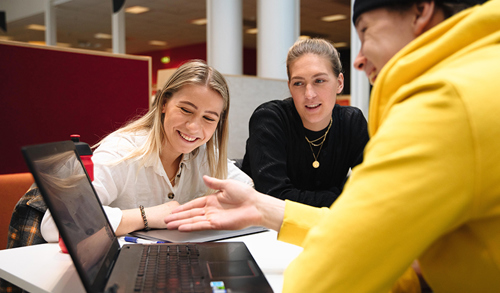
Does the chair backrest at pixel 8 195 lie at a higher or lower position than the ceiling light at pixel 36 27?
lower

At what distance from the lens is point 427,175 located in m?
0.52

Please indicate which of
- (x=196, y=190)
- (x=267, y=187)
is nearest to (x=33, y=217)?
(x=196, y=190)

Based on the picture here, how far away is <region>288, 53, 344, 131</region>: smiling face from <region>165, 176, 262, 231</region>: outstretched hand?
39.8 inches

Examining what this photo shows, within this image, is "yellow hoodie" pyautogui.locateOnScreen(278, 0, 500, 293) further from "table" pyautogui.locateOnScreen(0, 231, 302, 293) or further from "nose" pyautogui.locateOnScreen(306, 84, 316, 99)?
"nose" pyautogui.locateOnScreen(306, 84, 316, 99)

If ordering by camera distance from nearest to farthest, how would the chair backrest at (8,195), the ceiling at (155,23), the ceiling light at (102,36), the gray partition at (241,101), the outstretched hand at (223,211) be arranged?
the outstretched hand at (223,211) < the chair backrest at (8,195) < the gray partition at (241,101) < the ceiling at (155,23) < the ceiling light at (102,36)

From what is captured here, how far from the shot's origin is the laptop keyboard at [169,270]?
753 millimetres

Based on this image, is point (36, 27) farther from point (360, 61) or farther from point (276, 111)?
point (360, 61)

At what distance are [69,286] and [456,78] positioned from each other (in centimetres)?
78

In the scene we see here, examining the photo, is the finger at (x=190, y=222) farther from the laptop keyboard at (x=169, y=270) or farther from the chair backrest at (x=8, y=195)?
the chair backrest at (x=8, y=195)

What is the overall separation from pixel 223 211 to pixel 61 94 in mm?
1801

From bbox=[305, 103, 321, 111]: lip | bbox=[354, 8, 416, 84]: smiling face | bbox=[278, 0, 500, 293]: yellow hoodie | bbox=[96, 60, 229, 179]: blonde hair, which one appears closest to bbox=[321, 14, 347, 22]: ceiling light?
bbox=[305, 103, 321, 111]: lip

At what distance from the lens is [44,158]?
711 mm

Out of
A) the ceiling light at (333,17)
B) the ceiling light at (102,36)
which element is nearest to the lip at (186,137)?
the ceiling light at (333,17)

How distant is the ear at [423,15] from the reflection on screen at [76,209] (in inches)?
24.5
